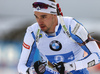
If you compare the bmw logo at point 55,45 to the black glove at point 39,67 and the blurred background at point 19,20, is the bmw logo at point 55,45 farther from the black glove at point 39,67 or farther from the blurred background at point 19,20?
the blurred background at point 19,20

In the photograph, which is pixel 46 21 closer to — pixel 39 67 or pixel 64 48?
pixel 64 48

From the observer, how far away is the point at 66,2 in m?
12.0

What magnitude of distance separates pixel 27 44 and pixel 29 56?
186mm

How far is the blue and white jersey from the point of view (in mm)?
3061

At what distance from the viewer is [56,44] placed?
3.18 metres

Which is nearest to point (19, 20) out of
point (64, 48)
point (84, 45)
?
point (64, 48)

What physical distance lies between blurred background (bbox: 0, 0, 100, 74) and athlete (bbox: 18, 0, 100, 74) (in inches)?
123

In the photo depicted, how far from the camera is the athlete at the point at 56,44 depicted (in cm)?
306

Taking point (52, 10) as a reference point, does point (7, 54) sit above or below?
below

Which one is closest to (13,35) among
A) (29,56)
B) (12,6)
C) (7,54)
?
(7,54)

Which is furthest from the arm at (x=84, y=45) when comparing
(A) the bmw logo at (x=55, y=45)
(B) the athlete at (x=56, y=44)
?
(A) the bmw logo at (x=55, y=45)

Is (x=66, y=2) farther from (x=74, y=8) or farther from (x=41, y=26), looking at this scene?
(x=41, y=26)

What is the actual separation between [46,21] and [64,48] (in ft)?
1.41

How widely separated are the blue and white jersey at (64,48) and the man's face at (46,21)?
0.08 m
